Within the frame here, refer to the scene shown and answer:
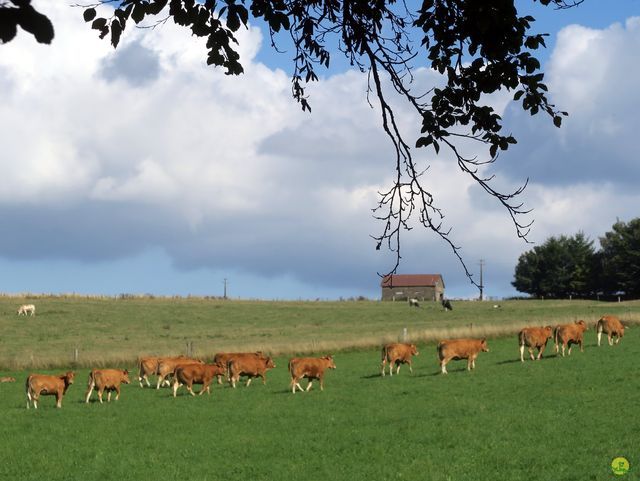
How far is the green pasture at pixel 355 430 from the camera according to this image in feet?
59.9

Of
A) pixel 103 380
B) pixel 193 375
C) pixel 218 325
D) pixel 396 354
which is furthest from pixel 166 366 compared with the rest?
pixel 218 325

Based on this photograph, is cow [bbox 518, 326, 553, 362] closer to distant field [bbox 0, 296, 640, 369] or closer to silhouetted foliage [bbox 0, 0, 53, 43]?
distant field [bbox 0, 296, 640, 369]

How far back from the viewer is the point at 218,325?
73.7 m

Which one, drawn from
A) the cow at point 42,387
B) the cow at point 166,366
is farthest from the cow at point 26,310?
the cow at point 42,387

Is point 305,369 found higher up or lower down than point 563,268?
lower down

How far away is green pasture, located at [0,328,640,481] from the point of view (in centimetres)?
1827

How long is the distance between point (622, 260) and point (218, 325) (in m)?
62.5

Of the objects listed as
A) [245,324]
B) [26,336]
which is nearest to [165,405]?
[26,336]

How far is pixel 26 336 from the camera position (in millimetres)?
62312

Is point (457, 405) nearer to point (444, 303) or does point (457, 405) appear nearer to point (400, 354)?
point (400, 354)

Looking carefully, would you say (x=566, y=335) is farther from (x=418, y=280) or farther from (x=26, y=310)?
(x=418, y=280)

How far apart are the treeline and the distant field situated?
55.8ft

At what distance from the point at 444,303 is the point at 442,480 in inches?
2973

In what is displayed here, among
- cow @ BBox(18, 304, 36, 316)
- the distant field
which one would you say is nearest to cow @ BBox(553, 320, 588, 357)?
the distant field
